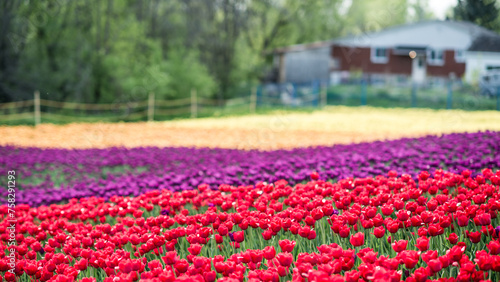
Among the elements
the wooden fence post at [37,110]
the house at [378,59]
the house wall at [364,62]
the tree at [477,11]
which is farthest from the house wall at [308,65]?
the tree at [477,11]

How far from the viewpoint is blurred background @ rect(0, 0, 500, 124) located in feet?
59.5

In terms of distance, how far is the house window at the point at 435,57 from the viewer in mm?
35719

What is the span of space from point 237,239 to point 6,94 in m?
17.6

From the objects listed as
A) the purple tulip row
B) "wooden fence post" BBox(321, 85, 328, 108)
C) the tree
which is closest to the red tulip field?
the purple tulip row

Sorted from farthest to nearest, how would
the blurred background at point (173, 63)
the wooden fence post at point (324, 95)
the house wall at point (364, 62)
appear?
the house wall at point (364, 62)
the wooden fence post at point (324, 95)
the blurred background at point (173, 63)

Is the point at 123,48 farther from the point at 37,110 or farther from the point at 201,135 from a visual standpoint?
the point at 201,135

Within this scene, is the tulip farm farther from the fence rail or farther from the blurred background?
the fence rail

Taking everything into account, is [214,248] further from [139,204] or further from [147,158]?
[147,158]

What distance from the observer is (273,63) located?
4472 cm

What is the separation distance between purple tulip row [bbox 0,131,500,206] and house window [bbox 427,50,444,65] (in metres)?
30.6

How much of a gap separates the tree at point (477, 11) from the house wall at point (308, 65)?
30597mm

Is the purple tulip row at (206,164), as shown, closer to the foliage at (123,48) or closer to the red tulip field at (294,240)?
the red tulip field at (294,240)

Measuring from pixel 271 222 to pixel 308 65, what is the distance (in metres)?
37.8

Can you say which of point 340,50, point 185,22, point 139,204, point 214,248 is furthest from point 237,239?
point 340,50
